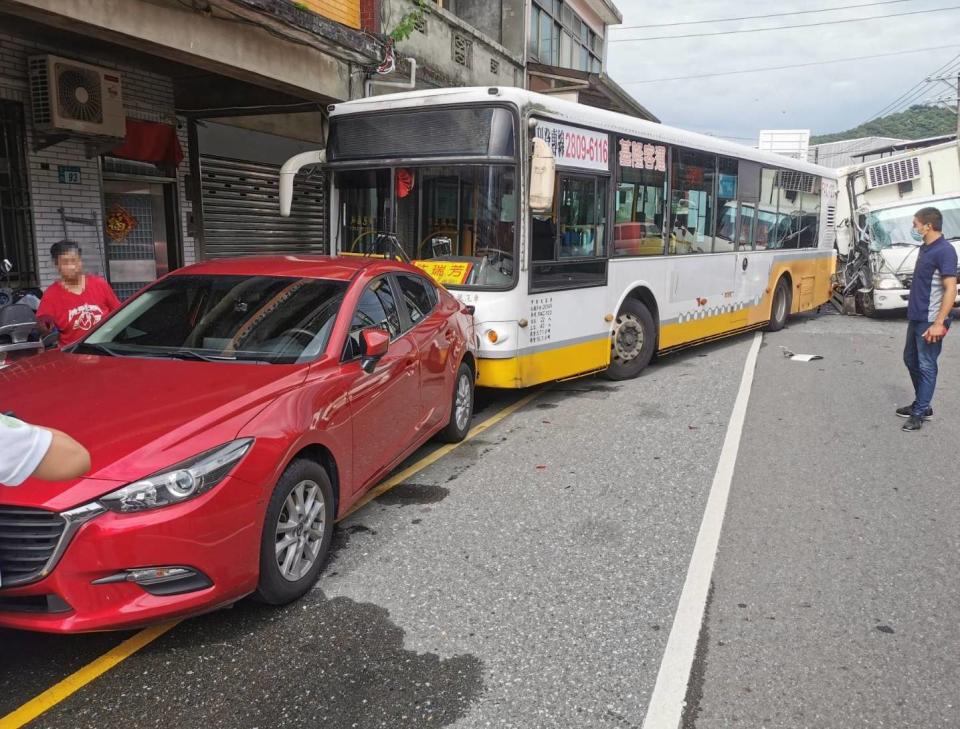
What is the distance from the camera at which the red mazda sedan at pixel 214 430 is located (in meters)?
2.98

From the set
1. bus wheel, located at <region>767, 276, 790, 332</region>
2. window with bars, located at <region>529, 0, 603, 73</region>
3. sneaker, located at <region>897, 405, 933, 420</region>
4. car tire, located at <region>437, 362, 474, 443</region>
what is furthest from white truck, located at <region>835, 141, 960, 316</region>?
car tire, located at <region>437, 362, 474, 443</region>

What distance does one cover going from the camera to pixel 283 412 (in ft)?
12.0

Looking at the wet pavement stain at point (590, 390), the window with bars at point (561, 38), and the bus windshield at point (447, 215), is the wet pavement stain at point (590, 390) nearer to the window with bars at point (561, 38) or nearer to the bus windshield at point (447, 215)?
the bus windshield at point (447, 215)

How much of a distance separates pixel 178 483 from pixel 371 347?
57.8 inches

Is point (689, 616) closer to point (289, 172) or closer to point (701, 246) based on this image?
point (289, 172)

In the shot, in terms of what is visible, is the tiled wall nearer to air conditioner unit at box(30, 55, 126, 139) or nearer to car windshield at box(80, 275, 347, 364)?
air conditioner unit at box(30, 55, 126, 139)

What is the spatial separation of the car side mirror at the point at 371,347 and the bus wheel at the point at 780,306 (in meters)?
10.2

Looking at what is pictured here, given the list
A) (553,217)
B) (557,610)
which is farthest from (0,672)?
(553,217)

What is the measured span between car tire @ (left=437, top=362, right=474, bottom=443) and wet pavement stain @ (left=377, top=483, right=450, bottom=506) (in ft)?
2.92

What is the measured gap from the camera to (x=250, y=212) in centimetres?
1262

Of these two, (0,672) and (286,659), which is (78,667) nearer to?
(0,672)

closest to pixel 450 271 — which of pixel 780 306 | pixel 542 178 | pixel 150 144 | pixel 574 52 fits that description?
pixel 542 178

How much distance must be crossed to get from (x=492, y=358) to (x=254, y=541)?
4.03 meters

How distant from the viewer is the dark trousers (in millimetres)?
6914
